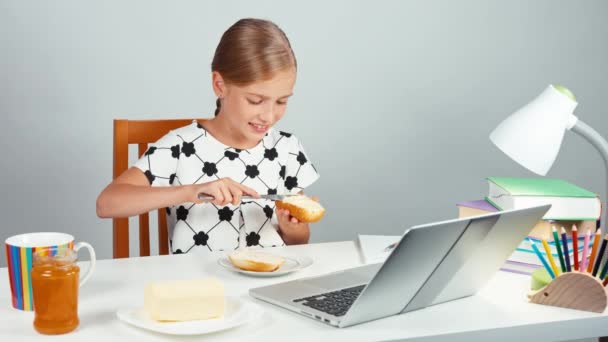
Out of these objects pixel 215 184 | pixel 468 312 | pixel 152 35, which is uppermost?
pixel 152 35

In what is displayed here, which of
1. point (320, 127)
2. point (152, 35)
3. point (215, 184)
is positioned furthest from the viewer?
point (320, 127)

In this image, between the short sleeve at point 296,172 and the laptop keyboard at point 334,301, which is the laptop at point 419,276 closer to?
the laptop keyboard at point 334,301

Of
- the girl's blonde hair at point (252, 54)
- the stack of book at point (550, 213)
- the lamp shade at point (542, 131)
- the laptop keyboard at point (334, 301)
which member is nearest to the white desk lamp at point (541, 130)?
the lamp shade at point (542, 131)

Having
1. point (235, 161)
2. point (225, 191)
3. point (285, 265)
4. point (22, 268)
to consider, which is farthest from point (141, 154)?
point (22, 268)

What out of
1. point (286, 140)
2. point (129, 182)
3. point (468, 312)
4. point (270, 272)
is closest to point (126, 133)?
point (129, 182)

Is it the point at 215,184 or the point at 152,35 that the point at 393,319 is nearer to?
the point at 215,184

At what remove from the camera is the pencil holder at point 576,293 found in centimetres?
112

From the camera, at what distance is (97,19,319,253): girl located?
1688 mm

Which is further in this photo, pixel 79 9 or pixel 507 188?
pixel 79 9

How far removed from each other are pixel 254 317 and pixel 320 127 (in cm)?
162

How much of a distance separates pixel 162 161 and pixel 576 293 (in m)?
1.01

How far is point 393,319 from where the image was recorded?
1.07 meters

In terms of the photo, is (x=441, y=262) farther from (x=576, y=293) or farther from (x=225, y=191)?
(x=225, y=191)

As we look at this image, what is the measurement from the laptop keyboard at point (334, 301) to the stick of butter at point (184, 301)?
0.14m
